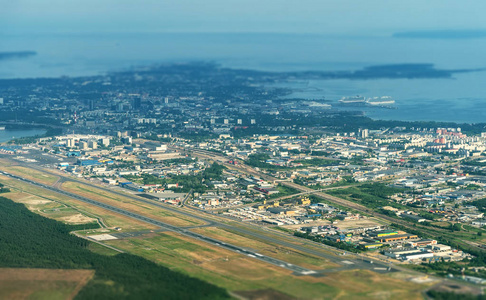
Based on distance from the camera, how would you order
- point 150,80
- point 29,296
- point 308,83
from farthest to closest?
point 308,83
point 150,80
point 29,296

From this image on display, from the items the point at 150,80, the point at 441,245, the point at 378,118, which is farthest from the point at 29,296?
the point at 150,80

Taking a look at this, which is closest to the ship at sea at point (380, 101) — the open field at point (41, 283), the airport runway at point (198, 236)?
the airport runway at point (198, 236)

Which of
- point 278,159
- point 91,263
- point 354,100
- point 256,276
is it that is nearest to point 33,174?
point 278,159

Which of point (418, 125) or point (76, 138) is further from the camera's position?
point (418, 125)

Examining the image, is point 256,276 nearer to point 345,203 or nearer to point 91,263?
point 91,263

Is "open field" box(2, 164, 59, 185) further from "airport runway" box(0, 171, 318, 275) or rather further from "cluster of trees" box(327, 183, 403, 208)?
"cluster of trees" box(327, 183, 403, 208)

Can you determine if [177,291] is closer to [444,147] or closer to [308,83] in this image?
[444,147]
